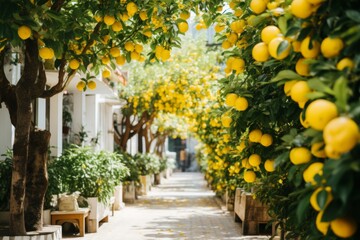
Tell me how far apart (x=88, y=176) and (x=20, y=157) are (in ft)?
14.1

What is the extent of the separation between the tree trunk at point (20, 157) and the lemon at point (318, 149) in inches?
165

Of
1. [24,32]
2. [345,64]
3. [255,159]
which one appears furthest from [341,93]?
[24,32]

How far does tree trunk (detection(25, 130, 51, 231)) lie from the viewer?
257 inches

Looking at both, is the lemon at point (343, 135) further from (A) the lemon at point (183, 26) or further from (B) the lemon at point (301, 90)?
(A) the lemon at point (183, 26)

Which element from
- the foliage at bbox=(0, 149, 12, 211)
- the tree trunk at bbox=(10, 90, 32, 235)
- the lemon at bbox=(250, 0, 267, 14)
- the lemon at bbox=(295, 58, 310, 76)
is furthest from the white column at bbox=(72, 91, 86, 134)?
the lemon at bbox=(295, 58, 310, 76)

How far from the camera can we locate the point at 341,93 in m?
2.17

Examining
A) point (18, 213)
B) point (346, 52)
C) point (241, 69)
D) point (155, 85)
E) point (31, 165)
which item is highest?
point (155, 85)

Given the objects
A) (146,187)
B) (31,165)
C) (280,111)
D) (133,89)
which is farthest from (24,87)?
(146,187)

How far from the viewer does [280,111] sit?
3695mm

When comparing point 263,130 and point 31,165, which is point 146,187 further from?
point 263,130

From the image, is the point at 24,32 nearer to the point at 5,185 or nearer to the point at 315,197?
the point at 315,197

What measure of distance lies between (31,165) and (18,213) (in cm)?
79

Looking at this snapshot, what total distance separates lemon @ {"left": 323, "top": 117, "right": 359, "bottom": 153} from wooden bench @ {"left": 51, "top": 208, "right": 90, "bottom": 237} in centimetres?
779

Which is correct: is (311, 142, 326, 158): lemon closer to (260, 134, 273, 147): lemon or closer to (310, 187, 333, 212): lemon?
(310, 187, 333, 212): lemon
